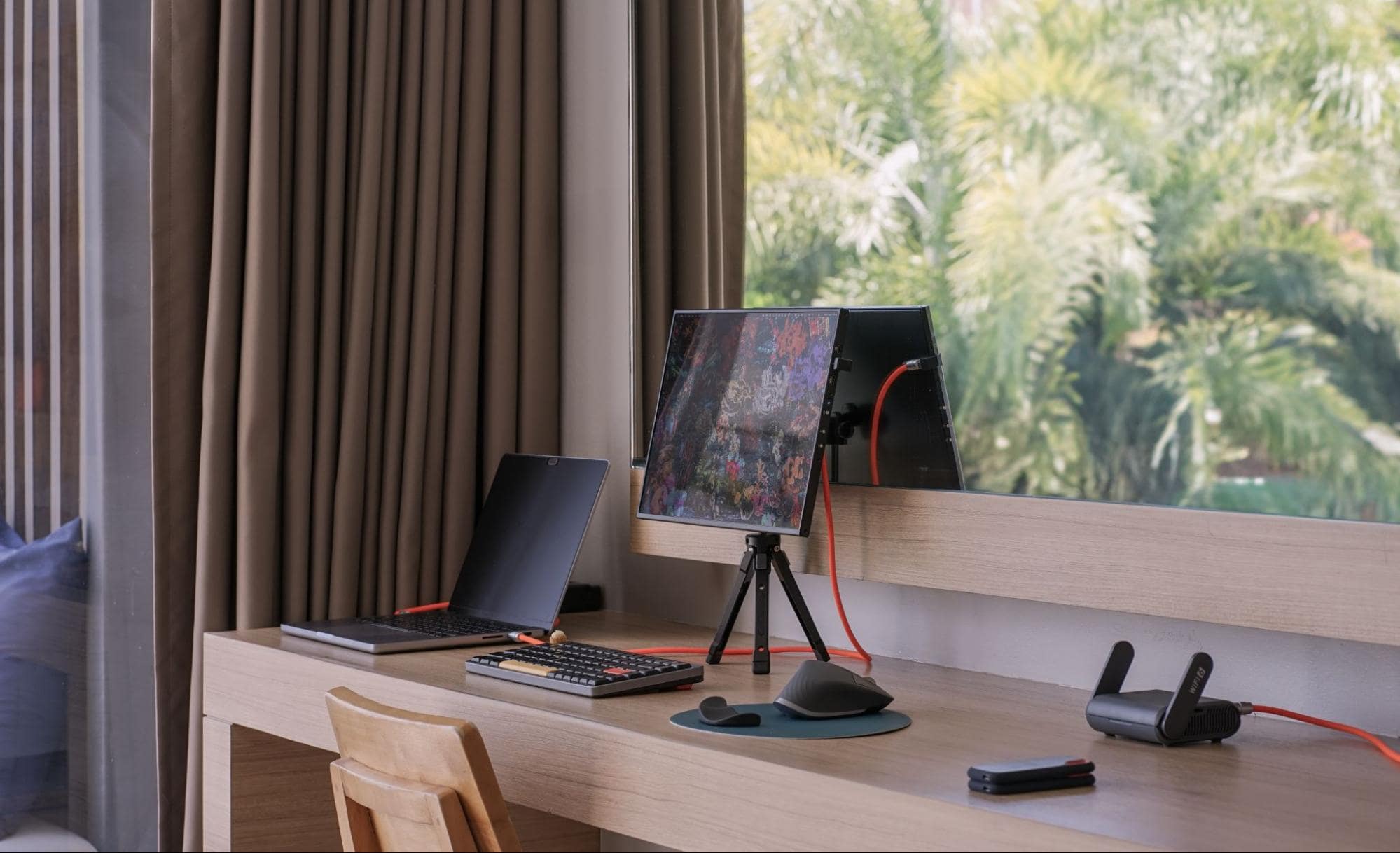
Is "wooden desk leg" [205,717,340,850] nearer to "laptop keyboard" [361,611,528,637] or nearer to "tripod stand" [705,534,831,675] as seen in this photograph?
"laptop keyboard" [361,611,528,637]

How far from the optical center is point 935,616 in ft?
5.46

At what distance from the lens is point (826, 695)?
129 centimetres

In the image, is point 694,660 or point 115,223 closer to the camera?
point 694,660

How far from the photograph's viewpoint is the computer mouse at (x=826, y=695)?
1283 millimetres

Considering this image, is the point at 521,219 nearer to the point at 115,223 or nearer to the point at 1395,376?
the point at 115,223

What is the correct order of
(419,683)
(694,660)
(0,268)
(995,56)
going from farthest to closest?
1. (995,56)
2. (0,268)
3. (694,660)
4. (419,683)

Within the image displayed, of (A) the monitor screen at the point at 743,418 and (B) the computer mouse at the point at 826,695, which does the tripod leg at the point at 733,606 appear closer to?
(A) the monitor screen at the point at 743,418

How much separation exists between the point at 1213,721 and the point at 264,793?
116 centimetres

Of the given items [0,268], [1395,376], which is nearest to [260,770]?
[0,268]

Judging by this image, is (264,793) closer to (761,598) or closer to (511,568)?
(511,568)

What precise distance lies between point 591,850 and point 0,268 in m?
1.19

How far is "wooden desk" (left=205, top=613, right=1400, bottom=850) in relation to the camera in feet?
3.25

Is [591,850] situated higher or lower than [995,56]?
lower

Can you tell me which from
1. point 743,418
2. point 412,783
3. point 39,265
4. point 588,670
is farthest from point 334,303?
point 412,783
